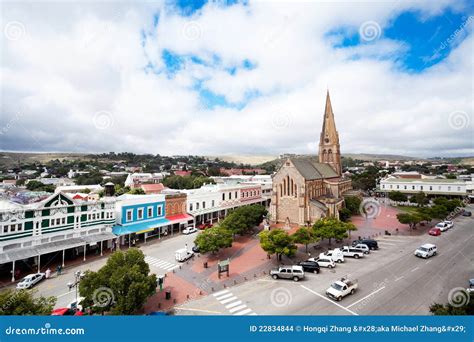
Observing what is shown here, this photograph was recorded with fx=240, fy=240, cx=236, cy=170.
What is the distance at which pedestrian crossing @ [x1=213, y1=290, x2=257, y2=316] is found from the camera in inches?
637

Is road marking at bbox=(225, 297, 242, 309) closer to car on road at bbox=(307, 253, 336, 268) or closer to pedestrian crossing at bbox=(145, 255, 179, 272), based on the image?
pedestrian crossing at bbox=(145, 255, 179, 272)

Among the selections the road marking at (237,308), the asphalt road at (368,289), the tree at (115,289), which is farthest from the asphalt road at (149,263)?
the road marking at (237,308)

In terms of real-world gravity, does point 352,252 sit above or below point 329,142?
below

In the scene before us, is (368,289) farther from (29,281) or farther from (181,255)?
(29,281)

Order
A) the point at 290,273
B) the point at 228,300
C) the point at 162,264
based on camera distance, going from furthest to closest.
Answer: the point at 162,264 < the point at 290,273 < the point at 228,300

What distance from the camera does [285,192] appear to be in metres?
43.0

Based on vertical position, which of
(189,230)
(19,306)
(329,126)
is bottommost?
(189,230)

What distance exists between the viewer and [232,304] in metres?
17.4

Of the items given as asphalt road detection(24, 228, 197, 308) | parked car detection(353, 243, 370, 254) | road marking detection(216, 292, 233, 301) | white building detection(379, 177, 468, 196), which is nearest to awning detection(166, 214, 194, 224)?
asphalt road detection(24, 228, 197, 308)

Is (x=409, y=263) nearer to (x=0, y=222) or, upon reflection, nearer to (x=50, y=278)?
(x=50, y=278)

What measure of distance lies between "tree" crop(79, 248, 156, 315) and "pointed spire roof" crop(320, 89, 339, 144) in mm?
51244

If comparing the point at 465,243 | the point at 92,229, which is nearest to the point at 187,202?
the point at 92,229

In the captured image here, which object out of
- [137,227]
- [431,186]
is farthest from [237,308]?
[431,186]

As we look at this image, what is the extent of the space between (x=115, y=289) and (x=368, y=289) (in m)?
18.2
